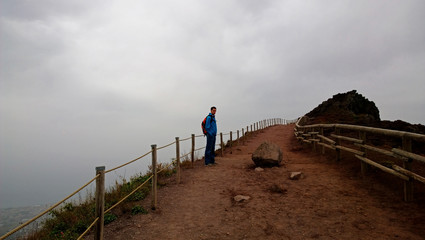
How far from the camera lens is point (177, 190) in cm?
643

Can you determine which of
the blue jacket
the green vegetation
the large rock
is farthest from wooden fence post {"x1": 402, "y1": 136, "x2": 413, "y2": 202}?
the blue jacket

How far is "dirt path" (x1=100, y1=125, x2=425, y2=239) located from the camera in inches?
143

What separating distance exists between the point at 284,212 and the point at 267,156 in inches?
143

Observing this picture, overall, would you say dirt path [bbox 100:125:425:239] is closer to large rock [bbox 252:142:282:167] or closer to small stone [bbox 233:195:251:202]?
small stone [bbox 233:195:251:202]

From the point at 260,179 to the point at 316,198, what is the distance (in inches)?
78.4

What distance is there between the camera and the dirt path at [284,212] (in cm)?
362

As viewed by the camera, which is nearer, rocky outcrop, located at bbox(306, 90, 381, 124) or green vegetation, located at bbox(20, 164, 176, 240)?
green vegetation, located at bbox(20, 164, 176, 240)

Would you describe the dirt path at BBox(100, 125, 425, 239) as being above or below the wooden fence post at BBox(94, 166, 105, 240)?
below

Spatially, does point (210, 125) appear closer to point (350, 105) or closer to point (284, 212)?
point (284, 212)

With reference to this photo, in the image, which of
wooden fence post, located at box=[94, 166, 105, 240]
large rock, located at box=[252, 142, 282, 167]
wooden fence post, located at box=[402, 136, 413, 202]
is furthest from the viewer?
large rock, located at box=[252, 142, 282, 167]

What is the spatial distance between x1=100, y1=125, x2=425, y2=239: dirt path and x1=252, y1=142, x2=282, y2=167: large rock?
138 cm

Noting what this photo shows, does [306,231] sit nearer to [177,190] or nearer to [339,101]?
[177,190]

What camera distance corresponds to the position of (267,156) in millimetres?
8031

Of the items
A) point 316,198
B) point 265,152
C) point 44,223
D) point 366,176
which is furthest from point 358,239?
point 44,223
